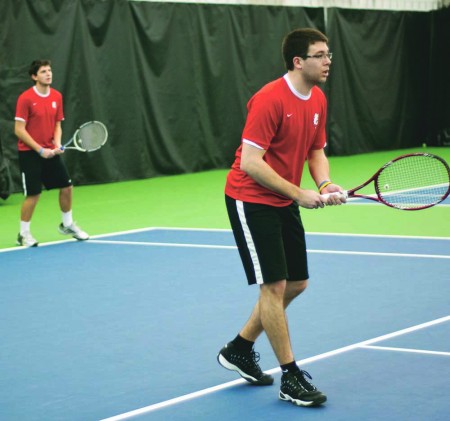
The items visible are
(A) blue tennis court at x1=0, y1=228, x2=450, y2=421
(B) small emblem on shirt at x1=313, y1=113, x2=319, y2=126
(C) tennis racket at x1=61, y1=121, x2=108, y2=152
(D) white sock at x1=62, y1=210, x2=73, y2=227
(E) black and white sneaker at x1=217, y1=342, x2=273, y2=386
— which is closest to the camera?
(A) blue tennis court at x1=0, y1=228, x2=450, y2=421

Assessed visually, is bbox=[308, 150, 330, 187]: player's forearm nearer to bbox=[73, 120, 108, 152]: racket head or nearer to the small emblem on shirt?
the small emblem on shirt

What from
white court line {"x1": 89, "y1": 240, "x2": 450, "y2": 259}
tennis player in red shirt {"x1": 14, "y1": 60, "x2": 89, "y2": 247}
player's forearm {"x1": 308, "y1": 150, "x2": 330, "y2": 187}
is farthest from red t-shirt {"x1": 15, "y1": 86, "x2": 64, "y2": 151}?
player's forearm {"x1": 308, "y1": 150, "x2": 330, "y2": 187}

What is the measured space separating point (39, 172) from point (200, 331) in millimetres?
3676

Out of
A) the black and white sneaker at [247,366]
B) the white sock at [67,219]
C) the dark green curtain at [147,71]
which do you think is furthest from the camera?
the dark green curtain at [147,71]

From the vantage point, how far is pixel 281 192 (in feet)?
12.7

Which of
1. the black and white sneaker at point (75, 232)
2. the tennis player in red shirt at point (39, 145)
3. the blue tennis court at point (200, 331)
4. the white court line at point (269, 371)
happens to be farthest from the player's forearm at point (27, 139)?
the white court line at point (269, 371)

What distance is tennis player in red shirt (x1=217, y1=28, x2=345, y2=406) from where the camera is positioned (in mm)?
3873

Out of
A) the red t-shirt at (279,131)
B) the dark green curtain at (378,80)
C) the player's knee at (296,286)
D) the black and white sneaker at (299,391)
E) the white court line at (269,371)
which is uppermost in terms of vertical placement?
the red t-shirt at (279,131)

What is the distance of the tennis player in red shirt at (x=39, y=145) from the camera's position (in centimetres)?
827

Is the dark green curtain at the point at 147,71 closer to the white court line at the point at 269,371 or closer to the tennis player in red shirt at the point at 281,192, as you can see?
the white court line at the point at 269,371

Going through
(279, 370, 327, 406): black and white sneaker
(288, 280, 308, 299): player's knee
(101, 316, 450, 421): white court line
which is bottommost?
(101, 316, 450, 421): white court line

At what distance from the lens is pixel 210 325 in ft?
17.4

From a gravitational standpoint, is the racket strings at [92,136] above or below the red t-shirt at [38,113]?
below

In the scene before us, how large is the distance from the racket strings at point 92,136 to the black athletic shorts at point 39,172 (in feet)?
2.08
